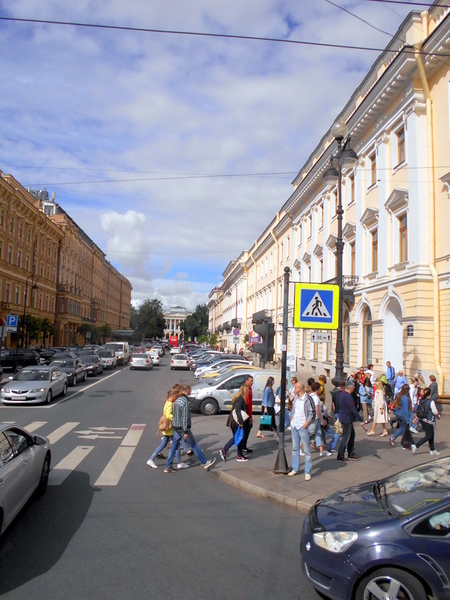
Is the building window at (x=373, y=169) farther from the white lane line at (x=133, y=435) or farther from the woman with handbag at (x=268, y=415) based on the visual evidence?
the white lane line at (x=133, y=435)

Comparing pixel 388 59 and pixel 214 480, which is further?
pixel 388 59

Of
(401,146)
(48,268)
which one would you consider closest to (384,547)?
(401,146)

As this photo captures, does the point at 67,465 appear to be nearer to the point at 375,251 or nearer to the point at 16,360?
the point at 375,251

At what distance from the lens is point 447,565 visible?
12.3 ft

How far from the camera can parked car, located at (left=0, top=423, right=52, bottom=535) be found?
5371 millimetres

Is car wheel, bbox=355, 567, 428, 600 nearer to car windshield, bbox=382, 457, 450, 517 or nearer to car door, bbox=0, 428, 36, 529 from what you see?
car windshield, bbox=382, 457, 450, 517

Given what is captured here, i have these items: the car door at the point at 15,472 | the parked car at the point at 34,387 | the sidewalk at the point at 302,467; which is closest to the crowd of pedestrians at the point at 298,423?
the sidewalk at the point at 302,467

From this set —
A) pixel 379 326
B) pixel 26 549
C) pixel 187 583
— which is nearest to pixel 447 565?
pixel 187 583

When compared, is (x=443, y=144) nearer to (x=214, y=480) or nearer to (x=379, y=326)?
(x=379, y=326)

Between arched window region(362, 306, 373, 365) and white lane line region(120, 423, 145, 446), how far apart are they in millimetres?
13764

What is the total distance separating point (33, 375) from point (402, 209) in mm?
16567

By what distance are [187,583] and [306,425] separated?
4182 mm

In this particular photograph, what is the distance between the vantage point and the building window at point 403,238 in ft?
67.2

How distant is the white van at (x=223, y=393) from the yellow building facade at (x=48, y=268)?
31364 millimetres
